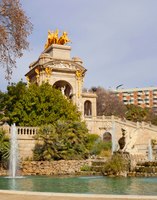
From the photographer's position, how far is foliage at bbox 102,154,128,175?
19484 millimetres

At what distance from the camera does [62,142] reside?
25.1 meters

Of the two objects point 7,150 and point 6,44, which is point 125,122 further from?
point 6,44

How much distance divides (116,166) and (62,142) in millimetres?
6447

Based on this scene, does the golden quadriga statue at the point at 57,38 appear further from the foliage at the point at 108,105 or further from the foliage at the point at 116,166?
the foliage at the point at 116,166

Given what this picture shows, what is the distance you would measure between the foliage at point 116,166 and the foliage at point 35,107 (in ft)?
37.5

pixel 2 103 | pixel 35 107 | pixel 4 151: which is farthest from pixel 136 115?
pixel 4 151

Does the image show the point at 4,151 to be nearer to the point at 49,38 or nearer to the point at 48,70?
the point at 48,70

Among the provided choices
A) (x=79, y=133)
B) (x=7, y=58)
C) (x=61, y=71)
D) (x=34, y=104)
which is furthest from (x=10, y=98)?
(x=61, y=71)

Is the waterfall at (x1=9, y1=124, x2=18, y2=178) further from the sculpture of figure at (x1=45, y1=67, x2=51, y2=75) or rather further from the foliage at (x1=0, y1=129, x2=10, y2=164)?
the sculpture of figure at (x1=45, y1=67, x2=51, y2=75)

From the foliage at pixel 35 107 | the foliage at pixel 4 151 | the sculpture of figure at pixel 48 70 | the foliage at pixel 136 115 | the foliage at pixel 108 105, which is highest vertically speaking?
the sculpture of figure at pixel 48 70

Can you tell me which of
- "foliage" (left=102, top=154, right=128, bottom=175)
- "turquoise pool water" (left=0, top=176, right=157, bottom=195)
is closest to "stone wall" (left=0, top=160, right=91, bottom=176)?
"foliage" (left=102, top=154, right=128, bottom=175)

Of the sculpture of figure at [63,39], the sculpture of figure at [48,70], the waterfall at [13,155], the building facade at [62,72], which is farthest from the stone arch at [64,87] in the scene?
the waterfall at [13,155]

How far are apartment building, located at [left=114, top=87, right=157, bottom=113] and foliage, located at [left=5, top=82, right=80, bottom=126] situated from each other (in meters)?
87.3

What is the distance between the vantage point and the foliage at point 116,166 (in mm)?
19484
